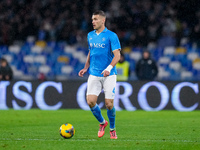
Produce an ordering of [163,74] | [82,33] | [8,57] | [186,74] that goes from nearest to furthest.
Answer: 1. [186,74]
2. [163,74]
3. [8,57]
4. [82,33]

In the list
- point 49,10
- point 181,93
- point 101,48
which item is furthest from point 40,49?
point 101,48

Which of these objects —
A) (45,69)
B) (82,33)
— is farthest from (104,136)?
(82,33)

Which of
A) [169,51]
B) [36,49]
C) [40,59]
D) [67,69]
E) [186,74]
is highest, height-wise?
[36,49]

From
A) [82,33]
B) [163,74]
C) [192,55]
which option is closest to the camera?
[163,74]

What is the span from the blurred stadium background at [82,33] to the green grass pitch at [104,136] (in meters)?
7.66

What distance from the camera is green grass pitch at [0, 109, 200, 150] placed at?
22.7ft

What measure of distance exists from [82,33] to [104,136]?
47.4 ft

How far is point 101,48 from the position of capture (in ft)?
26.0

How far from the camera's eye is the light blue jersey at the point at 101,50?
7914 millimetres

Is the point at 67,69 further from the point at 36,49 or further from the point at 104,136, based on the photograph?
the point at 104,136

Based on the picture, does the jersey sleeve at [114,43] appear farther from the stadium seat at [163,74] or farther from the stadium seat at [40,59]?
the stadium seat at [40,59]

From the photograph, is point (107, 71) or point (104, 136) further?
point (104, 136)

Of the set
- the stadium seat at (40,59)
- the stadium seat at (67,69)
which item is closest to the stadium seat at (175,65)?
the stadium seat at (67,69)

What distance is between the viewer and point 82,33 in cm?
2238
